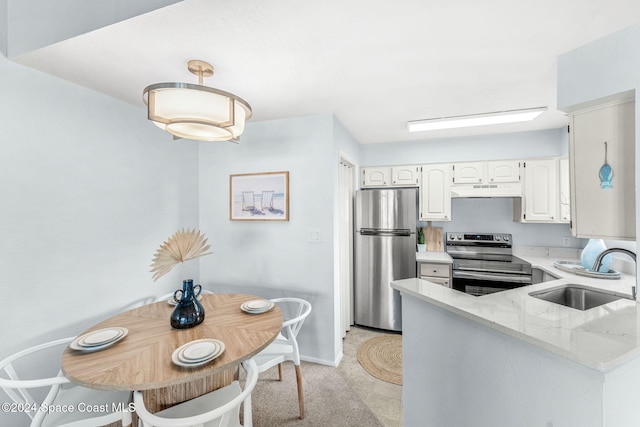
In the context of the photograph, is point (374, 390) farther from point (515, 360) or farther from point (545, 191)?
point (545, 191)

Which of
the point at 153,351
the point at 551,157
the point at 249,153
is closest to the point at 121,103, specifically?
the point at 249,153

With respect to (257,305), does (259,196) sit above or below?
above

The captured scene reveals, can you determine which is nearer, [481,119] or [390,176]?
[481,119]

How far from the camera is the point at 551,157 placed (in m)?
2.99

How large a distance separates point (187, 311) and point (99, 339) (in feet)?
1.38

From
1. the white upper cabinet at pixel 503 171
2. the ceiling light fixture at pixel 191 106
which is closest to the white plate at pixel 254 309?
the ceiling light fixture at pixel 191 106

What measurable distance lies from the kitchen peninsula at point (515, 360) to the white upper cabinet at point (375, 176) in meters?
2.23

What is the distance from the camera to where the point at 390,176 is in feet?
11.6

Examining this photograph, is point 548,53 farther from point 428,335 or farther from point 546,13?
point 428,335

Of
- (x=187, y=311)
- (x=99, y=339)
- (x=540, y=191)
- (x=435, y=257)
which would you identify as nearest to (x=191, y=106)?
(x=187, y=311)

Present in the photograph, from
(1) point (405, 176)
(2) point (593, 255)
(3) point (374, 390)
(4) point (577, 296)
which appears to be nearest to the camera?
(4) point (577, 296)

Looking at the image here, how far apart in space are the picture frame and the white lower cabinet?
5.77ft

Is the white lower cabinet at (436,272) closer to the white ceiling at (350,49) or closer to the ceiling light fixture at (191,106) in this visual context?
the white ceiling at (350,49)

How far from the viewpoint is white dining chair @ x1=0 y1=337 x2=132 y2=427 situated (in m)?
1.10
